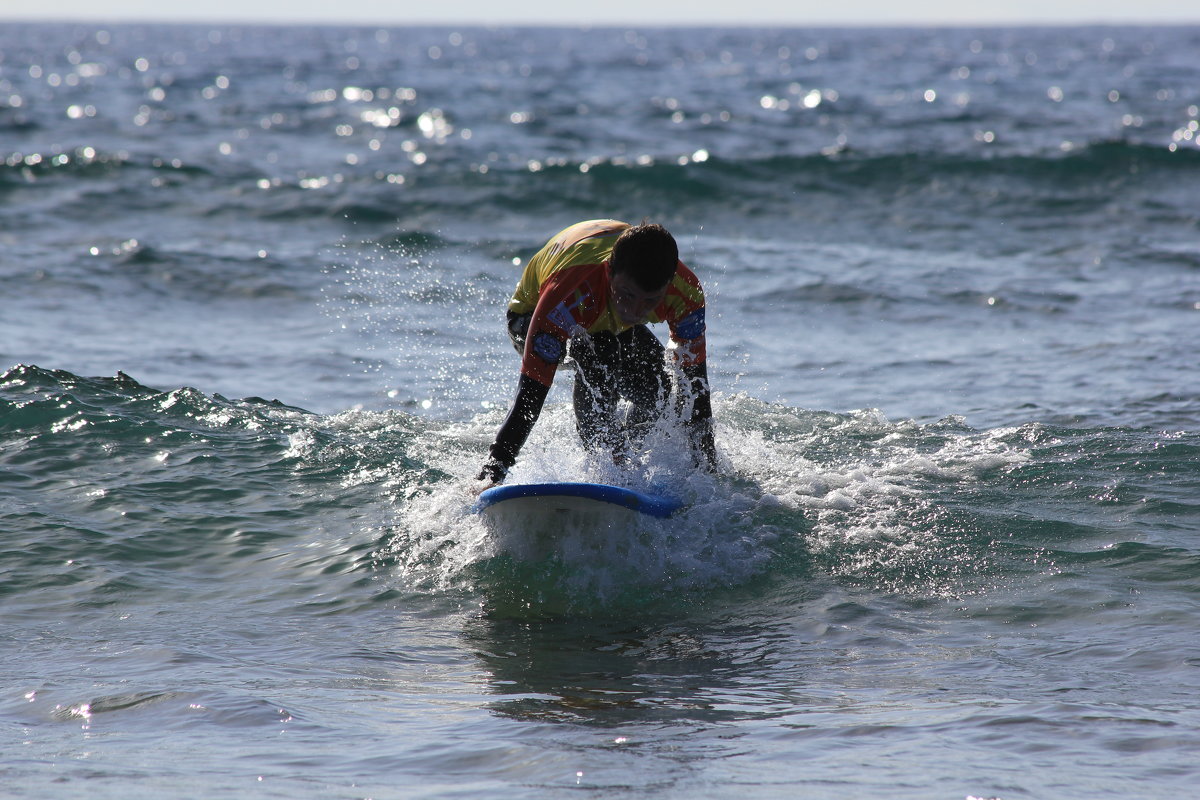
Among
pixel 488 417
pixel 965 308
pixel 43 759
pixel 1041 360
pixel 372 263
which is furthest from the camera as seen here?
pixel 372 263

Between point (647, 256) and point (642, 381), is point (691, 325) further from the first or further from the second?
point (647, 256)

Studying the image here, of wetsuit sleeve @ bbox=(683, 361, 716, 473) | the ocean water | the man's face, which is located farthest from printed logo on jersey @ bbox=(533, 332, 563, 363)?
the ocean water

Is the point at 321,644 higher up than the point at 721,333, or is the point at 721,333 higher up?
the point at 721,333

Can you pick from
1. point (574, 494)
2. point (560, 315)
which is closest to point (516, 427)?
point (574, 494)

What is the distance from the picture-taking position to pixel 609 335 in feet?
19.4

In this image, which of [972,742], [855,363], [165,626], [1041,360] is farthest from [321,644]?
[1041,360]

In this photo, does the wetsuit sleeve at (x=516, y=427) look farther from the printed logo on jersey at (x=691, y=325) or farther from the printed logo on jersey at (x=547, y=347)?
the printed logo on jersey at (x=691, y=325)

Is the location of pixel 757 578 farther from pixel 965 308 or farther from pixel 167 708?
pixel 965 308

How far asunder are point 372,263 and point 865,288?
575cm

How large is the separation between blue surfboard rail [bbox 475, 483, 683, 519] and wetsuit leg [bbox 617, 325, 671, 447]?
0.59 meters

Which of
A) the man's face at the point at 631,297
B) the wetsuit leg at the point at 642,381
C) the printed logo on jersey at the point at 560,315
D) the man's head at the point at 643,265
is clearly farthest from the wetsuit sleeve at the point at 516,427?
the wetsuit leg at the point at 642,381

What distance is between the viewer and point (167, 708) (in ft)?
14.3

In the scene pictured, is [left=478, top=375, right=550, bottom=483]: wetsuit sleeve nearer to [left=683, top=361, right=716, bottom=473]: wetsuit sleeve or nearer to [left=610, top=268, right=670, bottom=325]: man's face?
[left=610, top=268, right=670, bottom=325]: man's face

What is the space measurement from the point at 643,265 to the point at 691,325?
0.75 meters
